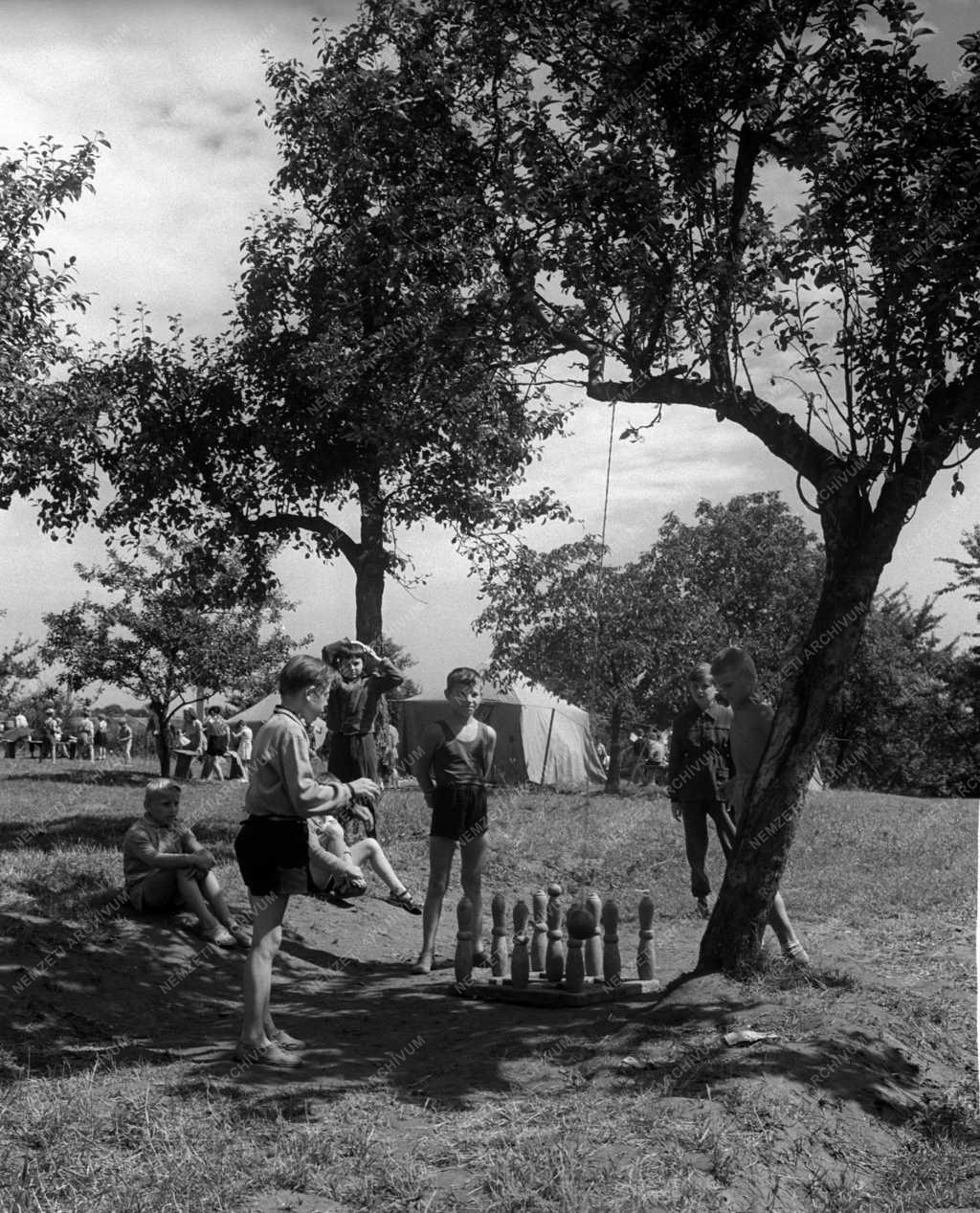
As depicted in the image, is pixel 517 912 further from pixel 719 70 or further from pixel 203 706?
pixel 203 706

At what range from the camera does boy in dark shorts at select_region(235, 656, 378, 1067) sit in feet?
17.9

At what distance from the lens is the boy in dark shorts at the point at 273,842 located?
17.9 ft

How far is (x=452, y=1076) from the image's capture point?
544 cm

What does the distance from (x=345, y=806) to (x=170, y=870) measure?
269 centimetres

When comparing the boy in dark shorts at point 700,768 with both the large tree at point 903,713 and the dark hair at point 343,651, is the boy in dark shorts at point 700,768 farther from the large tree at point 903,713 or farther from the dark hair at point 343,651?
the large tree at point 903,713

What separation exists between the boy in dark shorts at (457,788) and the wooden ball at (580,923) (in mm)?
597

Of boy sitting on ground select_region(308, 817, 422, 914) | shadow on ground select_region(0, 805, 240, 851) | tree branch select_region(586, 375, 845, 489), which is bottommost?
shadow on ground select_region(0, 805, 240, 851)

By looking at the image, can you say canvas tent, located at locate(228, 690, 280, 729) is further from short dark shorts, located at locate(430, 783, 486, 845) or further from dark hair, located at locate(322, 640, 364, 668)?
short dark shorts, located at locate(430, 783, 486, 845)

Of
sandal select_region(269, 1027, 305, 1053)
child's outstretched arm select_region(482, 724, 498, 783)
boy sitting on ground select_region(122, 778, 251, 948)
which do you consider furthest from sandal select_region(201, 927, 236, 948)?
sandal select_region(269, 1027, 305, 1053)

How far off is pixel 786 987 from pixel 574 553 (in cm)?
1884

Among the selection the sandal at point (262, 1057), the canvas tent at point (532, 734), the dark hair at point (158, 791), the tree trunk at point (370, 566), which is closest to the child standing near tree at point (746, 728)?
the sandal at point (262, 1057)

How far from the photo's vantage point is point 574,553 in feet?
82.1

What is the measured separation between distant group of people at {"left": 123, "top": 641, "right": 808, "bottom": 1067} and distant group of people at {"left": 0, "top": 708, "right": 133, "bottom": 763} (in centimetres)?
2626

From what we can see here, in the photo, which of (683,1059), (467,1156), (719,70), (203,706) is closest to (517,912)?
(683,1059)
